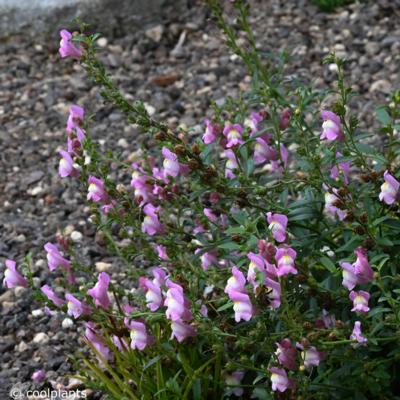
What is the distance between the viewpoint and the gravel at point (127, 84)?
163 inches

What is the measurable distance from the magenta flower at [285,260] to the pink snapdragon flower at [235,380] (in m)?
0.64

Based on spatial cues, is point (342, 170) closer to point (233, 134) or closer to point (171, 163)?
point (233, 134)

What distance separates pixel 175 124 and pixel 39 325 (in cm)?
170

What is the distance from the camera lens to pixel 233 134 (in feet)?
8.64

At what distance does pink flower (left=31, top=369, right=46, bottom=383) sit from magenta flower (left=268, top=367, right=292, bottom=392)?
3.67ft

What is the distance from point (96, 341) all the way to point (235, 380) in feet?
1.59

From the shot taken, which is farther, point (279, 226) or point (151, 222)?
point (151, 222)

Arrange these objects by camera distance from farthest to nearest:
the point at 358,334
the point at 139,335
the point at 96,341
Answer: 1. the point at 96,341
2. the point at 139,335
3. the point at 358,334

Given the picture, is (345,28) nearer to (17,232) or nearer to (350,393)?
(17,232)

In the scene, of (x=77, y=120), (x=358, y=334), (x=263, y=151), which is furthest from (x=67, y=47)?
(x=358, y=334)

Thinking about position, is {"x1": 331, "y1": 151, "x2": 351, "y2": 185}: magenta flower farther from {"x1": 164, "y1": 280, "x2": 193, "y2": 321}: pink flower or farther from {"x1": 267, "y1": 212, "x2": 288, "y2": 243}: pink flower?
{"x1": 164, "y1": 280, "x2": 193, "y2": 321}: pink flower

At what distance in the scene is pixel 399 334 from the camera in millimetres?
2258

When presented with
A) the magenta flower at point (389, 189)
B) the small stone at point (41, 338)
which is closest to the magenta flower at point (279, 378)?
the magenta flower at point (389, 189)

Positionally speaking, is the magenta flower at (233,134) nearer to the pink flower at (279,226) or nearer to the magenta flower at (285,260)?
the pink flower at (279,226)
